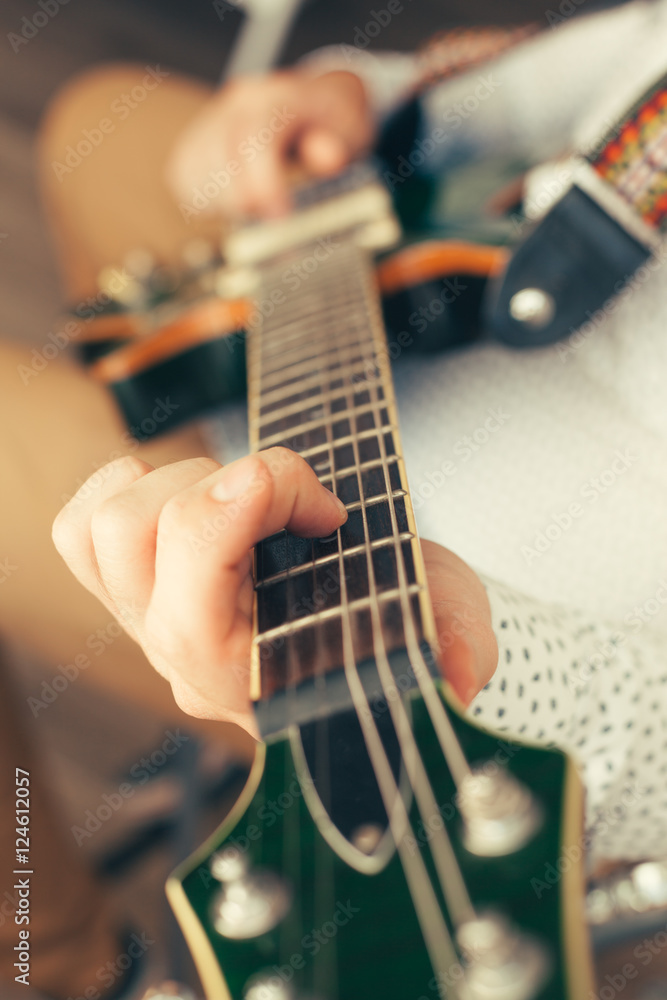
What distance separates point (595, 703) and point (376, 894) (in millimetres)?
Answer: 262

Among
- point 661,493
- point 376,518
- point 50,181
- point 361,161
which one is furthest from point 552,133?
point 376,518

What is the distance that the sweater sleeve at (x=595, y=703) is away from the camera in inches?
14.6

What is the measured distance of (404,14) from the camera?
1.67 metres

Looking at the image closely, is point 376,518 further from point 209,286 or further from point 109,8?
point 109,8

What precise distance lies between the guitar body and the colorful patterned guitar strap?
1.49 ft

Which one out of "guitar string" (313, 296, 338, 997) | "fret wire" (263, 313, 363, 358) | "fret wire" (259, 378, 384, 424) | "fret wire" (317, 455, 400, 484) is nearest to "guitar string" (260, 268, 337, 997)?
"guitar string" (313, 296, 338, 997)

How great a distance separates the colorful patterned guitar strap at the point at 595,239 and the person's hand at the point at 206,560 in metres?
0.33

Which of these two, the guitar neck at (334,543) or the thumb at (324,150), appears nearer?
the guitar neck at (334,543)

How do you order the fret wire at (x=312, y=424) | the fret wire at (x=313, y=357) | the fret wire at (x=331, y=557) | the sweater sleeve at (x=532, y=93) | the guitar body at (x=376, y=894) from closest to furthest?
the guitar body at (x=376, y=894), the fret wire at (x=331, y=557), the fret wire at (x=312, y=424), the fret wire at (x=313, y=357), the sweater sleeve at (x=532, y=93)

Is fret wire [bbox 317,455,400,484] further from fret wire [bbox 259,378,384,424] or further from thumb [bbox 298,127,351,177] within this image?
thumb [bbox 298,127,351,177]

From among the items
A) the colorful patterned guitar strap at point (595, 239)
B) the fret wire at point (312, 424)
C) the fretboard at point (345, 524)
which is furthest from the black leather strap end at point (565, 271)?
the fret wire at point (312, 424)

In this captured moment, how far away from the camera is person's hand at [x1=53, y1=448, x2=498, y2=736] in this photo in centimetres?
27

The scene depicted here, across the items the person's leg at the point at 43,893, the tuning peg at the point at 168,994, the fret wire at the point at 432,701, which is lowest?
the person's leg at the point at 43,893

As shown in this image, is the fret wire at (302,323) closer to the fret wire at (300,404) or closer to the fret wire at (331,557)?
the fret wire at (300,404)
